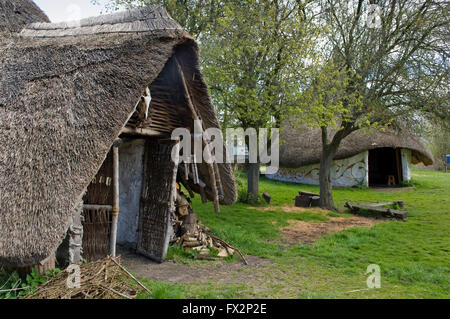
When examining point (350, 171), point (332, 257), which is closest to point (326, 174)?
point (332, 257)

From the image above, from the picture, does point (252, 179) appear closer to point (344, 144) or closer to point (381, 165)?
point (344, 144)

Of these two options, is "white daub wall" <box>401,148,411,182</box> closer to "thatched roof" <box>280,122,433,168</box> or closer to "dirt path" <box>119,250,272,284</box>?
"thatched roof" <box>280,122,433,168</box>

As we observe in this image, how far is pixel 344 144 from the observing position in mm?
15836

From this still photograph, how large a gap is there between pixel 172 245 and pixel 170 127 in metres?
2.25

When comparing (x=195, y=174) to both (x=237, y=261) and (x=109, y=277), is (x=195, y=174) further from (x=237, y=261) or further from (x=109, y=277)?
(x=109, y=277)

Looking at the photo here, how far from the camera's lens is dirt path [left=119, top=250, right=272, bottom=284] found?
4.78 metres

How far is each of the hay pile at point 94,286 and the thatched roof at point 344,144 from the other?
12097 mm

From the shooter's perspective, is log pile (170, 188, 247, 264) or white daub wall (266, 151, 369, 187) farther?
white daub wall (266, 151, 369, 187)

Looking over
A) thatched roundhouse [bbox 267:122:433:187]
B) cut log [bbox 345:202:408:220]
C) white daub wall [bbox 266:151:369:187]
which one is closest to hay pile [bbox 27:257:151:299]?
cut log [bbox 345:202:408:220]

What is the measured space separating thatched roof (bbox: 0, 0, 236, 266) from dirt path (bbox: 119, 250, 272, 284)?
6.79 feet

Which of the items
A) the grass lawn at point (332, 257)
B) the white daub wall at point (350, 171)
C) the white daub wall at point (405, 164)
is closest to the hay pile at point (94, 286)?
the grass lawn at point (332, 257)

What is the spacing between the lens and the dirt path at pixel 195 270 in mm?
4781

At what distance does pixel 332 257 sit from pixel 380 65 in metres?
6.30

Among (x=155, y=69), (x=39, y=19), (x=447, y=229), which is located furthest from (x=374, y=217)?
(x=39, y=19)
